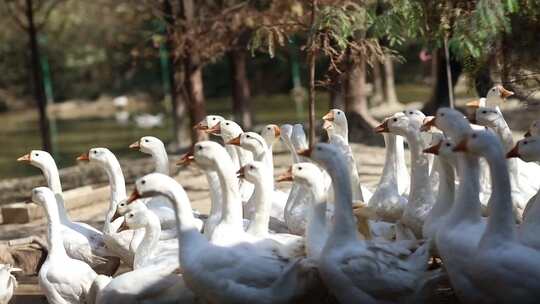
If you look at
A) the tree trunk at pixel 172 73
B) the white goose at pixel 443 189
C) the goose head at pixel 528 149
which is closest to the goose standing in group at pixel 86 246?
the white goose at pixel 443 189

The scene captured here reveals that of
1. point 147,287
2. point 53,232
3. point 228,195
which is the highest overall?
point 228,195

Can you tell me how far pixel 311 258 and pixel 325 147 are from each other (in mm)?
796

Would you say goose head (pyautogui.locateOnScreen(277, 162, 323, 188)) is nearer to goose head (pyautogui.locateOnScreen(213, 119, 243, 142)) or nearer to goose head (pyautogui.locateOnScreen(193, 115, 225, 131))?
goose head (pyautogui.locateOnScreen(213, 119, 243, 142))

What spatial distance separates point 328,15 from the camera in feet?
35.1

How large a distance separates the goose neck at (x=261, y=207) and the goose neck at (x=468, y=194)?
1561 millimetres

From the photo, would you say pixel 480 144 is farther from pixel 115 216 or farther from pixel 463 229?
pixel 115 216

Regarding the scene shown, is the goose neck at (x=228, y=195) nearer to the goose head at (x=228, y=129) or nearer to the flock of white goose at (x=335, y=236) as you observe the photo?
the flock of white goose at (x=335, y=236)

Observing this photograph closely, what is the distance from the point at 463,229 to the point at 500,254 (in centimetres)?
49

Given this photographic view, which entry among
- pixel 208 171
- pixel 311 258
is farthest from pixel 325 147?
pixel 208 171

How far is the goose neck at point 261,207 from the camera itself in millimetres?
7668

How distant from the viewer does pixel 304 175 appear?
24.1ft

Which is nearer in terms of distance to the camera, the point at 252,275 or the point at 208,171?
the point at 252,275

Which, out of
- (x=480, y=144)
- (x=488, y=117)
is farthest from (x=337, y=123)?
(x=480, y=144)

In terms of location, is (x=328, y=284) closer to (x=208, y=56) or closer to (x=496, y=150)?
(x=496, y=150)
